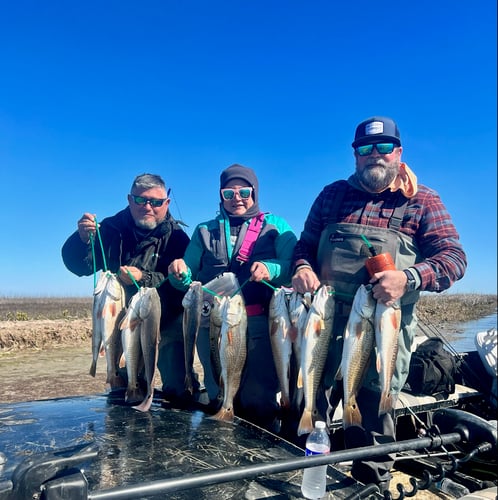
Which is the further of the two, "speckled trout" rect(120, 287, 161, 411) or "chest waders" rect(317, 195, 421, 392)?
"speckled trout" rect(120, 287, 161, 411)

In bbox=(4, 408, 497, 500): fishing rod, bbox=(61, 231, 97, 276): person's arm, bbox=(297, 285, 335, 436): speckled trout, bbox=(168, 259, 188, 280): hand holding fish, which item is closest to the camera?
bbox=(4, 408, 497, 500): fishing rod

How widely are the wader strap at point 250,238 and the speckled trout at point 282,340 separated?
2.09 ft

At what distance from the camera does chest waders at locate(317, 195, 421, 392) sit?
4.08m

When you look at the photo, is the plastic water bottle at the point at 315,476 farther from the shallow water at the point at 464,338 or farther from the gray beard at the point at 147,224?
the gray beard at the point at 147,224

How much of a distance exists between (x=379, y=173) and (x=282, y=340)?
1.75 metres

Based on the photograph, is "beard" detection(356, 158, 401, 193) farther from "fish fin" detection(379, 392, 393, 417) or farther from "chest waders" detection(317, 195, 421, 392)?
"fish fin" detection(379, 392, 393, 417)

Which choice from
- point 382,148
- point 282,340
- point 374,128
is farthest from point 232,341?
point 374,128

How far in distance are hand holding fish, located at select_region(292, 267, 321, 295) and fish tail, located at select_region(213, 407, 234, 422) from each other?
47.2 inches

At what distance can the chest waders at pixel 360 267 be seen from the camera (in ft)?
13.4

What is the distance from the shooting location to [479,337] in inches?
155

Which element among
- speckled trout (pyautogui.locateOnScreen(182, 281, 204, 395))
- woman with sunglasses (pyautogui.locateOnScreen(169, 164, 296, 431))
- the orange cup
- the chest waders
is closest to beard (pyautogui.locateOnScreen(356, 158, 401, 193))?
the chest waders

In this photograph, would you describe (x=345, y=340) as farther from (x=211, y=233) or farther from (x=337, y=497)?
(x=211, y=233)

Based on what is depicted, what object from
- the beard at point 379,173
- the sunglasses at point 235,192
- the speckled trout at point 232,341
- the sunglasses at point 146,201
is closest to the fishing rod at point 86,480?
the speckled trout at point 232,341

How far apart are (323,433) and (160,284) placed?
2452 mm
